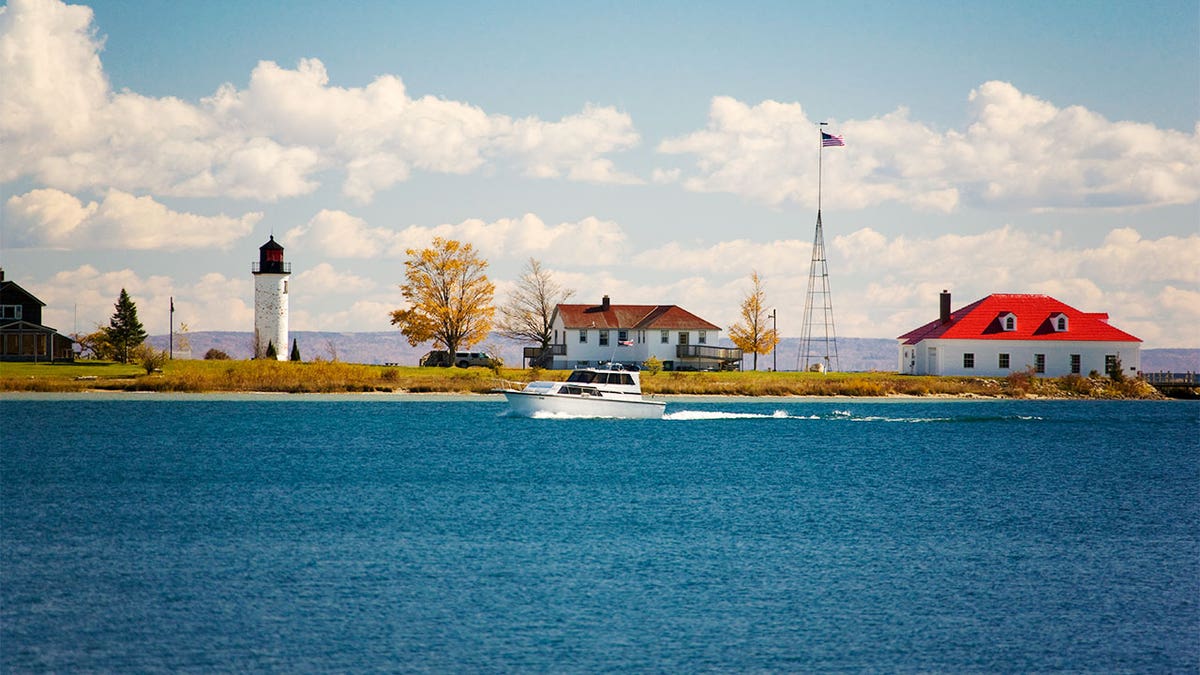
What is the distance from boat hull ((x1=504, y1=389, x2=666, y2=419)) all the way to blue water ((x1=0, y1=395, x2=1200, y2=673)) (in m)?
5.61

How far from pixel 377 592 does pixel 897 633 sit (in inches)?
358

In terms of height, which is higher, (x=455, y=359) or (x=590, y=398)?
(x=455, y=359)

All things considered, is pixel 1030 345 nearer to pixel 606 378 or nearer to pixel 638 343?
pixel 638 343

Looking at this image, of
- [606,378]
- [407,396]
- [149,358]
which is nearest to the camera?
[606,378]

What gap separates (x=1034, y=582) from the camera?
78.3 feet

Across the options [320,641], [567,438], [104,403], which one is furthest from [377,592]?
[104,403]

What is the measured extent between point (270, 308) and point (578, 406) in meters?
43.4

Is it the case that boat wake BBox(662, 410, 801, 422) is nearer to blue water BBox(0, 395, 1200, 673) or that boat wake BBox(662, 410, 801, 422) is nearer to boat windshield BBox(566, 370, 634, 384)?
boat windshield BBox(566, 370, 634, 384)

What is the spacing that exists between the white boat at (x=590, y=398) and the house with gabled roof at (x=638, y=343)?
35034mm

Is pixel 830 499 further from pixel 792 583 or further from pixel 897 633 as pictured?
pixel 897 633

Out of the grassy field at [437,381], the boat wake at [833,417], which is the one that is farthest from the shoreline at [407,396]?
the boat wake at [833,417]

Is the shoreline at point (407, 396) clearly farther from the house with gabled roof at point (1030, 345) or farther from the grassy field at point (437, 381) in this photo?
the house with gabled roof at point (1030, 345)

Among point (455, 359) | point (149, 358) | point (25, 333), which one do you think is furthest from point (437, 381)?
point (25, 333)

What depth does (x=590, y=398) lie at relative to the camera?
194ft
